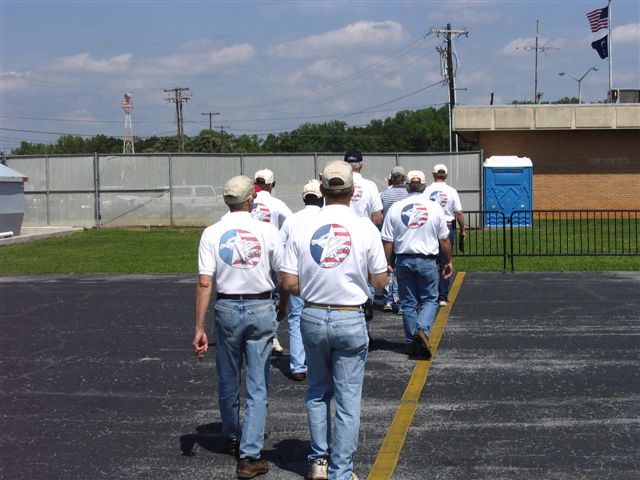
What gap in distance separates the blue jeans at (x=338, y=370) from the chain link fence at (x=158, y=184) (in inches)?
898

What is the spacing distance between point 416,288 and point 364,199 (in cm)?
145

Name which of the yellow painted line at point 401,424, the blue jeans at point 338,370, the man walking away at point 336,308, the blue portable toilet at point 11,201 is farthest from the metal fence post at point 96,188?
the blue jeans at point 338,370

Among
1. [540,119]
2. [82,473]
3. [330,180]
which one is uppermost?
[540,119]

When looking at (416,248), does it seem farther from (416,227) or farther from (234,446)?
(234,446)

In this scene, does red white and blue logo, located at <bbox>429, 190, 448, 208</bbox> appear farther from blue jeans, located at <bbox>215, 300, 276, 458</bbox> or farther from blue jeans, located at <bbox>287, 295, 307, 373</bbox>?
blue jeans, located at <bbox>215, 300, 276, 458</bbox>

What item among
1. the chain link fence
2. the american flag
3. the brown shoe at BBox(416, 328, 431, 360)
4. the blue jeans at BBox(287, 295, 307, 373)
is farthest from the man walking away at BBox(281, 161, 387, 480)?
the american flag

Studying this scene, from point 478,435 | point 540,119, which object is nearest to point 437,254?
point 478,435

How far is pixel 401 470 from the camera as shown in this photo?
5379mm

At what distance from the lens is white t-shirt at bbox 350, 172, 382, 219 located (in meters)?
9.95

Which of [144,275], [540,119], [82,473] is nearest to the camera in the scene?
[82,473]

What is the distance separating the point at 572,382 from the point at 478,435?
A: 181cm

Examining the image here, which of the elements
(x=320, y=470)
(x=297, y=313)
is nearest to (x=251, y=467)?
(x=320, y=470)

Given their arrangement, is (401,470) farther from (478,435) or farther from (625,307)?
(625,307)

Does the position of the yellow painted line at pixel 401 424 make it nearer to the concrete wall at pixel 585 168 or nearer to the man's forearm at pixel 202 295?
the man's forearm at pixel 202 295
